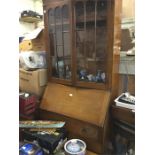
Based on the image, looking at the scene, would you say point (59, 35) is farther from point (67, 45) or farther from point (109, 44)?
point (109, 44)

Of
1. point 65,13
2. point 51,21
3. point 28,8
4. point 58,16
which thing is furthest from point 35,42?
point 28,8

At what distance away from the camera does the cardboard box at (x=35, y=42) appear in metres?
2.40

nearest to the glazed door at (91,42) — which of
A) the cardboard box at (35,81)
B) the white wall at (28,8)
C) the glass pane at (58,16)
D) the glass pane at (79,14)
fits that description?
the glass pane at (79,14)

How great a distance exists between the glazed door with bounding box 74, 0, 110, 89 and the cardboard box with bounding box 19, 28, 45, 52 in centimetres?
62

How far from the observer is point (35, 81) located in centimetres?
225

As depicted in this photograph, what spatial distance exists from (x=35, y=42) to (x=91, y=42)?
89 centimetres

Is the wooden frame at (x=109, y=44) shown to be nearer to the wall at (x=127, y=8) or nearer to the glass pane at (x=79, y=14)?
the glass pane at (x=79, y=14)

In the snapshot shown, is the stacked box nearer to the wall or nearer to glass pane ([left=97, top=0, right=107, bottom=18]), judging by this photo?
glass pane ([left=97, top=0, right=107, bottom=18])

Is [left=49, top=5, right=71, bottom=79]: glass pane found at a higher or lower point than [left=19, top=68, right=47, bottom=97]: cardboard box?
higher

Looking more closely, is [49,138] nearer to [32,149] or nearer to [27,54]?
[32,149]

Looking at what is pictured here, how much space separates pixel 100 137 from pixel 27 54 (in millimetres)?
1332

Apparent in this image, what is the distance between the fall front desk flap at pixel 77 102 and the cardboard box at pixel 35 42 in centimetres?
55

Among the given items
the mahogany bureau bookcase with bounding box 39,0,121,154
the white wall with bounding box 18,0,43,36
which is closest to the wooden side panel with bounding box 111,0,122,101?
the mahogany bureau bookcase with bounding box 39,0,121,154

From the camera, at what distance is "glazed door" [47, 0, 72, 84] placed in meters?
2.08
